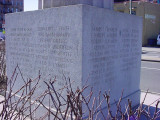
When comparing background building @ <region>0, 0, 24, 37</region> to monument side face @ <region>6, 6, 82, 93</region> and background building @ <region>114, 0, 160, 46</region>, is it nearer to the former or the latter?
background building @ <region>114, 0, 160, 46</region>

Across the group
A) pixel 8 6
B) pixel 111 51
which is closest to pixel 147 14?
pixel 111 51

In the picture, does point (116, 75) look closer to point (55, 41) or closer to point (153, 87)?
point (55, 41)

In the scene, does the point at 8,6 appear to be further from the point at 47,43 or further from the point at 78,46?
the point at 78,46

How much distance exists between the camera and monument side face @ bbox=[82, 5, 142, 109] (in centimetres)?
387

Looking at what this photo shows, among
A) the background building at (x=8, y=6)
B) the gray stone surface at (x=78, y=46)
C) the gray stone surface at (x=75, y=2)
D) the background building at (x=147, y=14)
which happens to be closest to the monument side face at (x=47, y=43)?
the gray stone surface at (x=78, y=46)

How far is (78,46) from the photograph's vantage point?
3764 mm

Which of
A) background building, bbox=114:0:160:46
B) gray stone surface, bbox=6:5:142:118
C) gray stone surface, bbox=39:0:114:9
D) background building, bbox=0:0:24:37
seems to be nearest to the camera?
gray stone surface, bbox=6:5:142:118

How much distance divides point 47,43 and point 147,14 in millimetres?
32577

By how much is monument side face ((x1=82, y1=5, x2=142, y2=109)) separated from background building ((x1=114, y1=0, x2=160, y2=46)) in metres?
29.5

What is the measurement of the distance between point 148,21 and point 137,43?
31355 mm

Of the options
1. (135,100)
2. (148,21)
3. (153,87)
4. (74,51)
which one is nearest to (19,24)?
(74,51)

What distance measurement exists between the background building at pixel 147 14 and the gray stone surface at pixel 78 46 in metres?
29.8

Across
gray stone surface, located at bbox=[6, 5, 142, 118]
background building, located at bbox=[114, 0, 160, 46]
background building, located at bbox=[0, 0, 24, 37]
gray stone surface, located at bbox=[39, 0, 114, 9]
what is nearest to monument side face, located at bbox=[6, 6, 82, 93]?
gray stone surface, located at bbox=[6, 5, 142, 118]

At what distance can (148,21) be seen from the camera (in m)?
35.1
